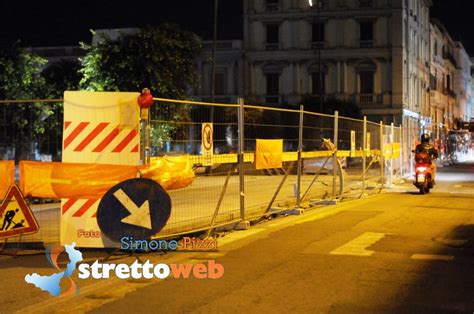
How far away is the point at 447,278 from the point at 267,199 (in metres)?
6.91

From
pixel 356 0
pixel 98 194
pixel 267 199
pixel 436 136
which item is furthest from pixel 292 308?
pixel 356 0

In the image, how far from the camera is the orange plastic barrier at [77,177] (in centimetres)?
932

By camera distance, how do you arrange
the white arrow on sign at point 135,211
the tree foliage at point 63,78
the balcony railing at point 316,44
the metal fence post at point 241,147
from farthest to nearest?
the balcony railing at point 316,44, the tree foliage at point 63,78, the metal fence post at point 241,147, the white arrow on sign at point 135,211

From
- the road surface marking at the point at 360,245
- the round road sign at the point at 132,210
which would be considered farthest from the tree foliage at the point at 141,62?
the round road sign at the point at 132,210

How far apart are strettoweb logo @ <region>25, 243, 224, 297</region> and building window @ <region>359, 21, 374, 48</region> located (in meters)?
48.8

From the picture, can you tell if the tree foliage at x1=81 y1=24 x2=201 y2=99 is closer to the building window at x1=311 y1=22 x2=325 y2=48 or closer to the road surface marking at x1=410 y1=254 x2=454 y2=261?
the road surface marking at x1=410 y1=254 x2=454 y2=261

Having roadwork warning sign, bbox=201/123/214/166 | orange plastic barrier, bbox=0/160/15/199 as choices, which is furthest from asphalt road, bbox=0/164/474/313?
roadwork warning sign, bbox=201/123/214/166

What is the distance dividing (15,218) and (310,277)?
4.18 metres

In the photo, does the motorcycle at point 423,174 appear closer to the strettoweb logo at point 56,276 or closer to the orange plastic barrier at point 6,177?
the strettoweb logo at point 56,276

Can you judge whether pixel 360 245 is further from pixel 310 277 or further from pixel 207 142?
pixel 207 142

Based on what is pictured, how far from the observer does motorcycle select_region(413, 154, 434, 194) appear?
20.2m

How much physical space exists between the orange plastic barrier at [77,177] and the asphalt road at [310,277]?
0.98 m

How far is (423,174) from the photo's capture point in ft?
66.2

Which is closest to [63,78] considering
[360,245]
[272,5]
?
[272,5]
